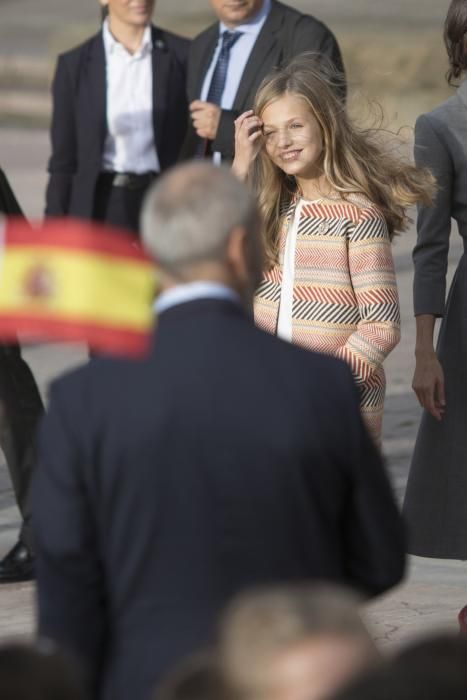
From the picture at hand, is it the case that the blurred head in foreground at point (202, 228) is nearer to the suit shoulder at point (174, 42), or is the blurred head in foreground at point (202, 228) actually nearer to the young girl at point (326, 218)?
the young girl at point (326, 218)

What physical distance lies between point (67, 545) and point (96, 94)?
5256mm

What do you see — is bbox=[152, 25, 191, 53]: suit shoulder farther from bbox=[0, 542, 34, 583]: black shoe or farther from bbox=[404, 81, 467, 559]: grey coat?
bbox=[404, 81, 467, 559]: grey coat

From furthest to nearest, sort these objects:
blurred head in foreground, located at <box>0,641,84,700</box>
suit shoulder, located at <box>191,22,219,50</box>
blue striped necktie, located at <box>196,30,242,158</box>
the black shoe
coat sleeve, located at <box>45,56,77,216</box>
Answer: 1. coat sleeve, located at <box>45,56,77,216</box>
2. suit shoulder, located at <box>191,22,219,50</box>
3. blue striped necktie, located at <box>196,30,242,158</box>
4. the black shoe
5. blurred head in foreground, located at <box>0,641,84,700</box>

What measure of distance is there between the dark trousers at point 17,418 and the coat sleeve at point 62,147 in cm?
198

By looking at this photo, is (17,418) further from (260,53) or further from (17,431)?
(260,53)

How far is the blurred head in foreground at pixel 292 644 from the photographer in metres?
2.21

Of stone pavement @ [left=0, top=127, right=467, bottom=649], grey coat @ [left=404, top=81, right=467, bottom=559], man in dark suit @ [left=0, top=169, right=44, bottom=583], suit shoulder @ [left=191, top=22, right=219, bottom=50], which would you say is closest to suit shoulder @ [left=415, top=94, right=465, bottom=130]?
grey coat @ [left=404, top=81, right=467, bottom=559]

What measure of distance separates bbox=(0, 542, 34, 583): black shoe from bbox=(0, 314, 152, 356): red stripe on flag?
3.21 meters

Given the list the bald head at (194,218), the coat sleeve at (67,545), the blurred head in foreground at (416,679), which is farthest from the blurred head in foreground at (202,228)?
the blurred head in foreground at (416,679)

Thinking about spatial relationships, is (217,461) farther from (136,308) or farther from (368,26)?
(368,26)

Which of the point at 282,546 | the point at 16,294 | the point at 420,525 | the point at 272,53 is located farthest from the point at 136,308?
the point at 272,53

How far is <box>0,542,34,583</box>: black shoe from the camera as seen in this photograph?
5.98 metres

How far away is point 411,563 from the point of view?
6199 millimetres

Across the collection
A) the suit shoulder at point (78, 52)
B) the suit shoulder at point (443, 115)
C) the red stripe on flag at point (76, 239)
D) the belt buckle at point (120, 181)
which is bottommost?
the belt buckle at point (120, 181)
